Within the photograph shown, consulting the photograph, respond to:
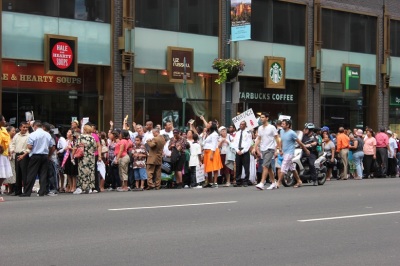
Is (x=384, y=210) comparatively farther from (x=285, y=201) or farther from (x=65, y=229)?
(x=65, y=229)

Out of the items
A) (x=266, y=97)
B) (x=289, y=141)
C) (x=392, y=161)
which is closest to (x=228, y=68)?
(x=266, y=97)

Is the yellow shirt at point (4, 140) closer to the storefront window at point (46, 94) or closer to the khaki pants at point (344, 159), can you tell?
the storefront window at point (46, 94)

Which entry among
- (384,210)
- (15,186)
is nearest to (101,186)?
(15,186)

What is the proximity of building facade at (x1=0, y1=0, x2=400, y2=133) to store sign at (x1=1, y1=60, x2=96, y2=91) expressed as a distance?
1.3 inches

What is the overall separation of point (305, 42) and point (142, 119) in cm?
1031

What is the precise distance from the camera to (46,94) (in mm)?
24531

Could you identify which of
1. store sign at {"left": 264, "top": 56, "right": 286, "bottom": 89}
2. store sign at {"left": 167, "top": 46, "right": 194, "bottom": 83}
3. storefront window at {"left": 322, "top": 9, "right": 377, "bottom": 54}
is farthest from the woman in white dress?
storefront window at {"left": 322, "top": 9, "right": 377, "bottom": 54}

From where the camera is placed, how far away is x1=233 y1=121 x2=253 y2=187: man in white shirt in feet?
67.3

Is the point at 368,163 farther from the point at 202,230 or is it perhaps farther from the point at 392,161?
the point at 202,230

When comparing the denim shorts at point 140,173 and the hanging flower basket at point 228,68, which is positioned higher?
the hanging flower basket at point 228,68

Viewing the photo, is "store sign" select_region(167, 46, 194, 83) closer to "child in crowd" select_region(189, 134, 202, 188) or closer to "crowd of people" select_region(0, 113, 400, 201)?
"crowd of people" select_region(0, 113, 400, 201)

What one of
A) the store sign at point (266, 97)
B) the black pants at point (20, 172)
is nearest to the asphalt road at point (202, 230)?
the black pants at point (20, 172)

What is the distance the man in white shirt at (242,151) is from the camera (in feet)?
67.3

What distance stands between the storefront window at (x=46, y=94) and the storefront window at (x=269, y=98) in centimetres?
682
